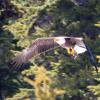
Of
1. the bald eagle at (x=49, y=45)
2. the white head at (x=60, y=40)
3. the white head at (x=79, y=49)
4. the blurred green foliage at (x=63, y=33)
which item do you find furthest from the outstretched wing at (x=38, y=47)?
the blurred green foliage at (x=63, y=33)

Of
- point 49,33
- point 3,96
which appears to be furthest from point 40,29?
point 3,96

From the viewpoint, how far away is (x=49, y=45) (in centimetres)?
836

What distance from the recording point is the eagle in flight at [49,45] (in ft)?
25.2

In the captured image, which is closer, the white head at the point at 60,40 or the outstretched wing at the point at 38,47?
the white head at the point at 60,40

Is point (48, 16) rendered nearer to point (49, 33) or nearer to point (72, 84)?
point (49, 33)

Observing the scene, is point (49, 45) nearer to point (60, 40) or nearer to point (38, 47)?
point (38, 47)

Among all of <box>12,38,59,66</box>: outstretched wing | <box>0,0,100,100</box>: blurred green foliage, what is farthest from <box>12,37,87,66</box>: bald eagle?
<box>0,0,100,100</box>: blurred green foliage

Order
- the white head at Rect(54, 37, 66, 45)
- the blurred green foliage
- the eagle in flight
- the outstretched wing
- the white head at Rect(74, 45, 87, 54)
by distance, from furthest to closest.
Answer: the blurred green foliage
the outstretched wing
the white head at Rect(54, 37, 66, 45)
the eagle in flight
the white head at Rect(74, 45, 87, 54)

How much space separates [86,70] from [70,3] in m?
1.47

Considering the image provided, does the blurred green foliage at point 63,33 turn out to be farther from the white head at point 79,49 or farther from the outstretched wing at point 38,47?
the white head at point 79,49

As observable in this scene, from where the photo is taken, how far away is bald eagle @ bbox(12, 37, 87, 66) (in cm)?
769

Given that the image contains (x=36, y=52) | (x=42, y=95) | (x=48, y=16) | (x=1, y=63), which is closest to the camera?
(x=42, y=95)

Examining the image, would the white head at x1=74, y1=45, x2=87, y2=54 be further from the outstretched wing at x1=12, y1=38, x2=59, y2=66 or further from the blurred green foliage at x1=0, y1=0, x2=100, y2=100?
the blurred green foliage at x1=0, y1=0, x2=100, y2=100

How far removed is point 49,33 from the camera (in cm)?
1004
